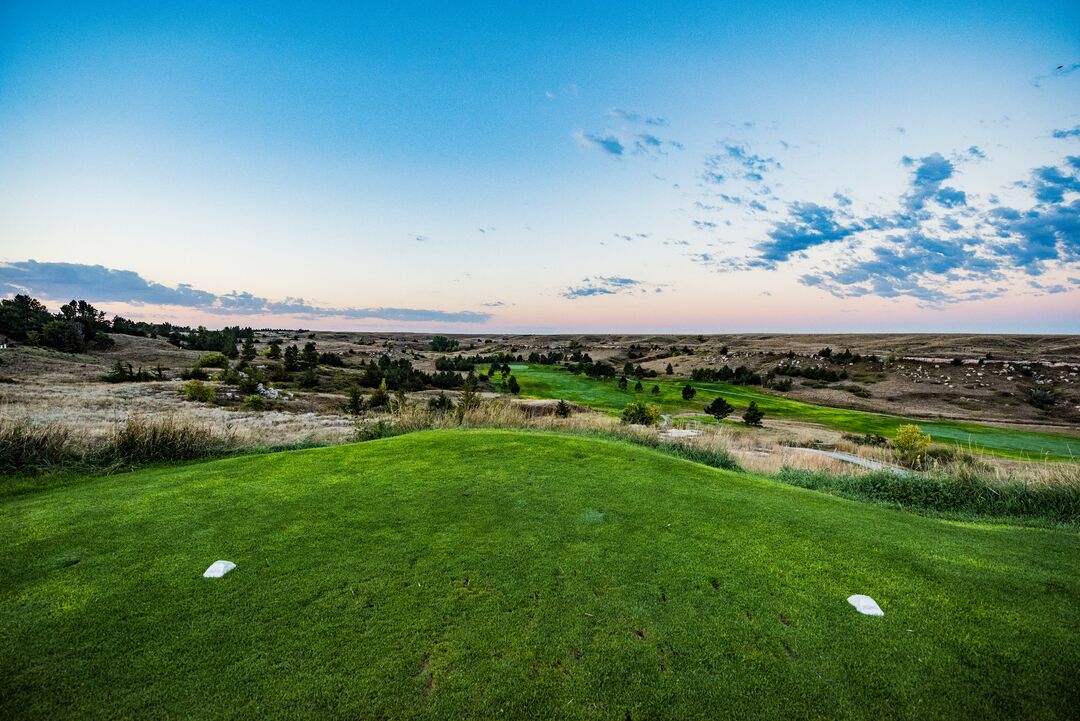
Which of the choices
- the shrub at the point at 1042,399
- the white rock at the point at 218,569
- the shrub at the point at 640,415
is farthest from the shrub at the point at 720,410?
the white rock at the point at 218,569

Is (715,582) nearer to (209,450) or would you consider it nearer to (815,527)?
(815,527)

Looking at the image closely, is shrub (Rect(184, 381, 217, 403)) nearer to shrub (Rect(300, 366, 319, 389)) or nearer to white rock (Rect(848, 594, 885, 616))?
shrub (Rect(300, 366, 319, 389))

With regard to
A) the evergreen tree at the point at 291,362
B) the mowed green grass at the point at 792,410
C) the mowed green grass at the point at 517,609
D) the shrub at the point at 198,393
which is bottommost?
the mowed green grass at the point at 792,410

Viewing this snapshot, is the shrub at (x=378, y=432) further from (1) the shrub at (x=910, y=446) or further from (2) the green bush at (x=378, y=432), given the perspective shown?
(1) the shrub at (x=910, y=446)

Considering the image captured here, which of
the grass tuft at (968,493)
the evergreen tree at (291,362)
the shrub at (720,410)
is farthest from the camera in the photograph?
the evergreen tree at (291,362)

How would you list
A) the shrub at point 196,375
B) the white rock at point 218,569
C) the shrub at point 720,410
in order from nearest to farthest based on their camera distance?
the white rock at point 218,569
the shrub at point 720,410
the shrub at point 196,375

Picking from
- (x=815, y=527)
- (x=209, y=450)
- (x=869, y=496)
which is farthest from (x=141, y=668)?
(x=869, y=496)
